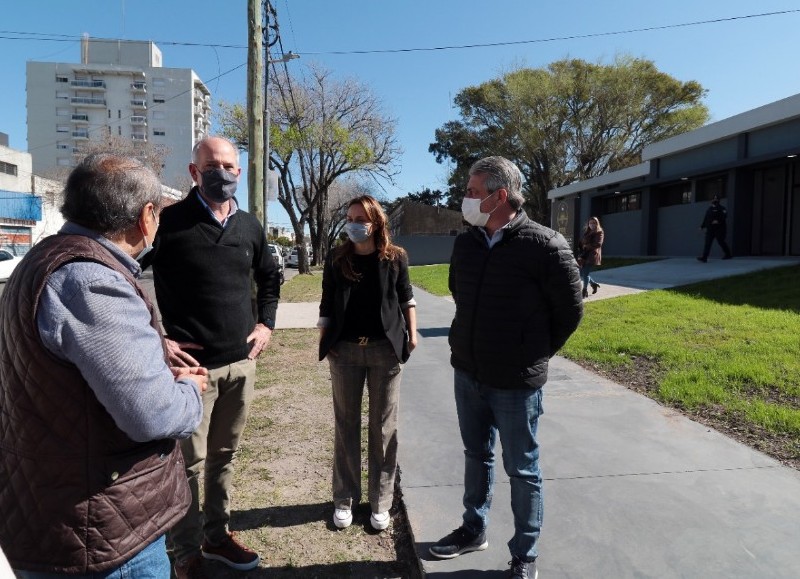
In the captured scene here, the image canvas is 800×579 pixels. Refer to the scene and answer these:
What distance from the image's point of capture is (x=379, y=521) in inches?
127

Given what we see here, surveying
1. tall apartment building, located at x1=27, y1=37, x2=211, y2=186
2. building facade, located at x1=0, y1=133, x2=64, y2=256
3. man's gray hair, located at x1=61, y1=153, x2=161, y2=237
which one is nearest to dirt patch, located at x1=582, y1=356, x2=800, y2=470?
man's gray hair, located at x1=61, y1=153, x2=161, y2=237

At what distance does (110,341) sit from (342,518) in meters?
2.22

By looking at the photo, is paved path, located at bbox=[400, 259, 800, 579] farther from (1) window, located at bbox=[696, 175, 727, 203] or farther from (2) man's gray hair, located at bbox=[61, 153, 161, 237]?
(1) window, located at bbox=[696, 175, 727, 203]

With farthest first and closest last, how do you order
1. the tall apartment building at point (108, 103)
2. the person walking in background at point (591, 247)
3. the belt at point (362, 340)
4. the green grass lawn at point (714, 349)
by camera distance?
the tall apartment building at point (108, 103)
the person walking in background at point (591, 247)
the green grass lawn at point (714, 349)
the belt at point (362, 340)

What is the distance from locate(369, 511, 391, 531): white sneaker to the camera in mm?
3230

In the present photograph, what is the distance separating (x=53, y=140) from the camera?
79750 millimetres

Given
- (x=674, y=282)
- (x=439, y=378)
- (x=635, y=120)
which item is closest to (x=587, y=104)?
(x=635, y=120)

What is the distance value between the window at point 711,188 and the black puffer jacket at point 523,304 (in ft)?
61.4

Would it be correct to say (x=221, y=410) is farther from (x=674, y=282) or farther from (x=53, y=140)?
(x=53, y=140)

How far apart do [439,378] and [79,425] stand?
16.6 ft

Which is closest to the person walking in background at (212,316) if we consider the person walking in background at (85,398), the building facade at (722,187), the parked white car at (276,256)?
the parked white car at (276,256)

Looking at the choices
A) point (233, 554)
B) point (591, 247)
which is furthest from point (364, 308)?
point (591, 247)

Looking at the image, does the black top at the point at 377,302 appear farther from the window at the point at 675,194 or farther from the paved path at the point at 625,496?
the window at the point at 675,194

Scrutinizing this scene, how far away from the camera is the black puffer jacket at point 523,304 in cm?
253
